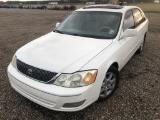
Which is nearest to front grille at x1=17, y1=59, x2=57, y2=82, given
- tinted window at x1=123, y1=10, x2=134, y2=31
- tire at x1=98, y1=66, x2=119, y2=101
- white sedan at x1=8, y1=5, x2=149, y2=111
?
white sedan at x1=8, y1=5, x2=149, y2=111

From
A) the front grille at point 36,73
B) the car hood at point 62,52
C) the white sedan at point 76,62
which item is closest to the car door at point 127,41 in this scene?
the white sedan at point 76,62

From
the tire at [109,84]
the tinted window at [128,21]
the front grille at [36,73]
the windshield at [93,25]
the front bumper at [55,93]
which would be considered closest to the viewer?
the front bumper at [55,93]

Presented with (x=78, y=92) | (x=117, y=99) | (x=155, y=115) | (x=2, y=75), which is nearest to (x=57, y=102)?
(x=78, y=92)

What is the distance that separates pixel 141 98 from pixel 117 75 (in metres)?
0.68

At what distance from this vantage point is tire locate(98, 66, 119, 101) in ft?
11.2

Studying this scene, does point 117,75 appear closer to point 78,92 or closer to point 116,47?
point 116,47

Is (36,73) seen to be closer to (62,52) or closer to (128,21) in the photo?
(62,52)

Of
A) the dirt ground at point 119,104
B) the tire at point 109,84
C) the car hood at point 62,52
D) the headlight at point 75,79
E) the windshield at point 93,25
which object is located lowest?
the dirt ground at point 119,104

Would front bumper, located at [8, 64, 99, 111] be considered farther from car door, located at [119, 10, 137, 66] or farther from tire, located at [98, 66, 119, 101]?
car door, located at [119, 10, 137, 66]

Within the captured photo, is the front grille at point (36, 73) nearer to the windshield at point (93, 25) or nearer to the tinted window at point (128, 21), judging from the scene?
the windshield at point (93, 25)

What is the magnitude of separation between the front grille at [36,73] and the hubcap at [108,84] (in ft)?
3.47

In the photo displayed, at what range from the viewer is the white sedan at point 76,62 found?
2791 millimetres

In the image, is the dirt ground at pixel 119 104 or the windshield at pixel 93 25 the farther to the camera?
the windshield at pixel 93 25

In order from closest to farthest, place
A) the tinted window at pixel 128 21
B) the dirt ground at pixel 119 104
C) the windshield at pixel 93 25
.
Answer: the dirt ground at pixel 119 104
the windshield at pixel 93 25
the tinted window at pixel 128 21
